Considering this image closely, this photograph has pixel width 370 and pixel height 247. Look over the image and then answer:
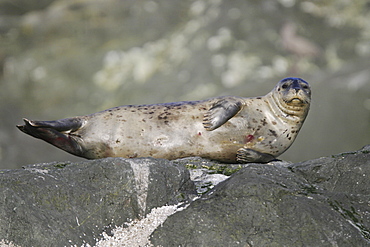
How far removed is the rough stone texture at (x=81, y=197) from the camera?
2490 millimetres

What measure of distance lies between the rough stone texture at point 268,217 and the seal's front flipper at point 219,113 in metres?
1.90

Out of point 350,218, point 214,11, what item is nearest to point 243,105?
point 350,218

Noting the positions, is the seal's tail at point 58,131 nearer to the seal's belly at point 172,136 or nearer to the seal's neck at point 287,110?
the seal's belly at point 172,136

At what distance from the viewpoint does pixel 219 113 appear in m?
4.85

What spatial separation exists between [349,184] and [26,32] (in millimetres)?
14726

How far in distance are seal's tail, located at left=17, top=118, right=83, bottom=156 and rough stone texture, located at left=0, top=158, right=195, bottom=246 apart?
4.95 ft

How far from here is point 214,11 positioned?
15.1 meters

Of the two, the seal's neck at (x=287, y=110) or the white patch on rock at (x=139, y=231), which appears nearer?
the white patch on rock at (x=139, y=231)

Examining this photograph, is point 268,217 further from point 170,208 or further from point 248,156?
point 248,156

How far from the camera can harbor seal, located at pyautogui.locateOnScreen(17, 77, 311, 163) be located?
4.78m

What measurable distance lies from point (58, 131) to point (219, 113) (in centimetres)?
151

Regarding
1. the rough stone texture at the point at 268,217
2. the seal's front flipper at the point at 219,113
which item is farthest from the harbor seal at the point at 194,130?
the rough stone texture at the point at 268,217

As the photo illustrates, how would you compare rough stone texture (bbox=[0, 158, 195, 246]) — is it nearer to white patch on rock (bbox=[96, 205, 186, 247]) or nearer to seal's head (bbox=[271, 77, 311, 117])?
white patch on rock (bbox=[96, 205, 186, 247])

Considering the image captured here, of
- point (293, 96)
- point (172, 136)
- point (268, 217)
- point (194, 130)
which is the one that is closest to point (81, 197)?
point (268, 217)
